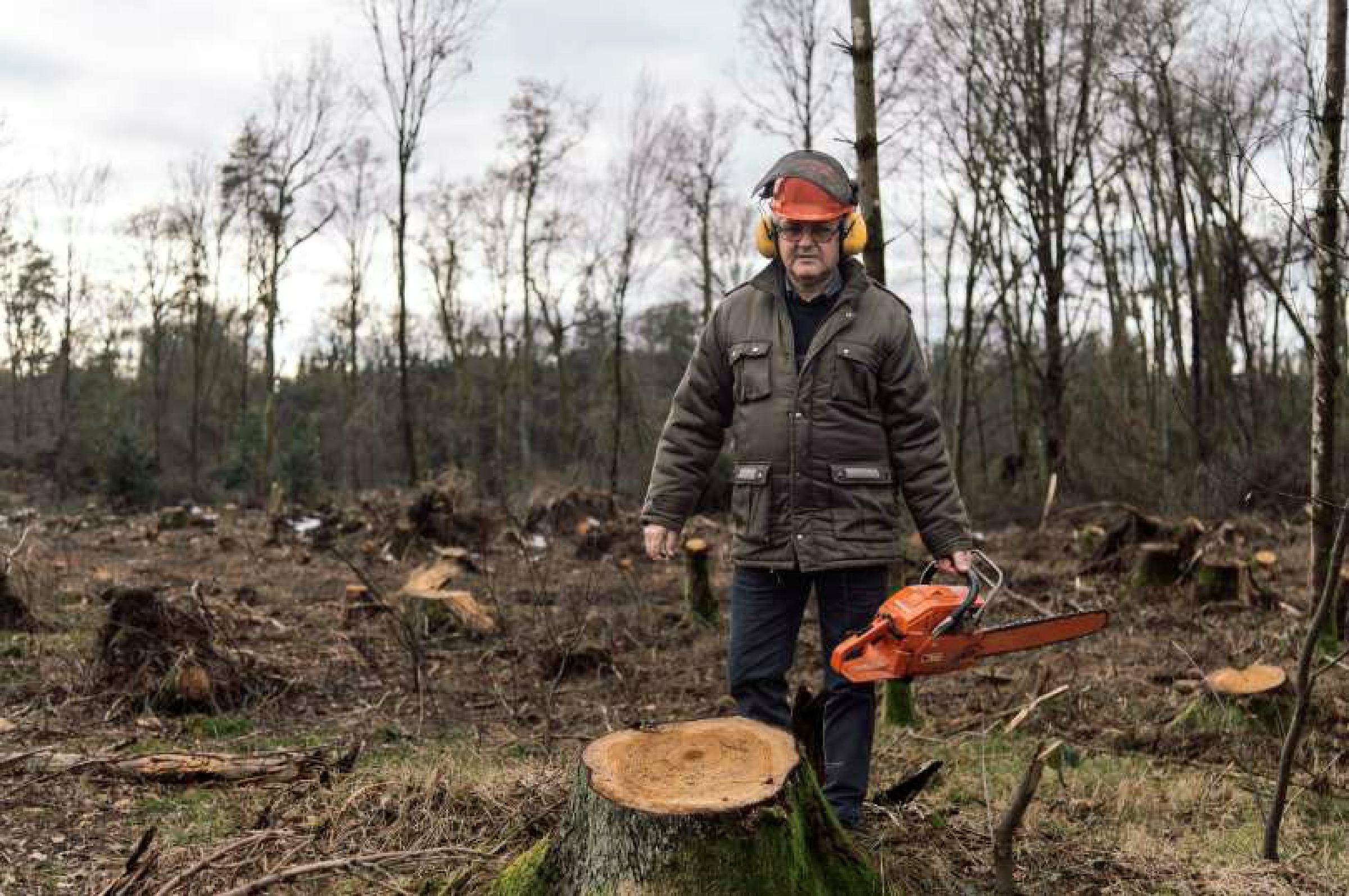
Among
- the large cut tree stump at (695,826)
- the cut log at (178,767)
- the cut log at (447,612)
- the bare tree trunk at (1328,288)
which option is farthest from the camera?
the cut log at (447,612)

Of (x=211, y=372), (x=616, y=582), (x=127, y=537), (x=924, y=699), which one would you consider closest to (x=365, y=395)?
(x=211, y=372)

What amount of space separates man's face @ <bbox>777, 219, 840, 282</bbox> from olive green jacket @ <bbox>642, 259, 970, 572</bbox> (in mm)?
112

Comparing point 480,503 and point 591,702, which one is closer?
point 591,702

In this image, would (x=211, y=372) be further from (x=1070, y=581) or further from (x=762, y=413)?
(x=762, y=413)

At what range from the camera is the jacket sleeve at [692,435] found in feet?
10.6

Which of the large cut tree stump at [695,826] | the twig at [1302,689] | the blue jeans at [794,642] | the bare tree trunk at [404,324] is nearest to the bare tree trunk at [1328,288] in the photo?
the twig at [1302,689]

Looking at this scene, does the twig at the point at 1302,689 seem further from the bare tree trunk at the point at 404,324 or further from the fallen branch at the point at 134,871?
the bare tree trunk at the point at 404,324

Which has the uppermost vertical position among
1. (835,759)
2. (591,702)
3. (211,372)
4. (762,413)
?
(211,372)

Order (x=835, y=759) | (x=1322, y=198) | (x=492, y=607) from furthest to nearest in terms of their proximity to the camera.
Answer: (x=492, y=607) → (x=1322, y=198) → (x=835, y=759)

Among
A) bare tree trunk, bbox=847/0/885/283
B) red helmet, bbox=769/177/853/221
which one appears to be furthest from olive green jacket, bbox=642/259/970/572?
bare tree trunk, bbox=847/0/885/283

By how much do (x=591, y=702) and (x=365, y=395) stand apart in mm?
25097

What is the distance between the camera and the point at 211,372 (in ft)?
107

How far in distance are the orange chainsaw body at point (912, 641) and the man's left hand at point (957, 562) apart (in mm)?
140

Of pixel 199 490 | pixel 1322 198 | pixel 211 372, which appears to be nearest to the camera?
pixel 1322 198
